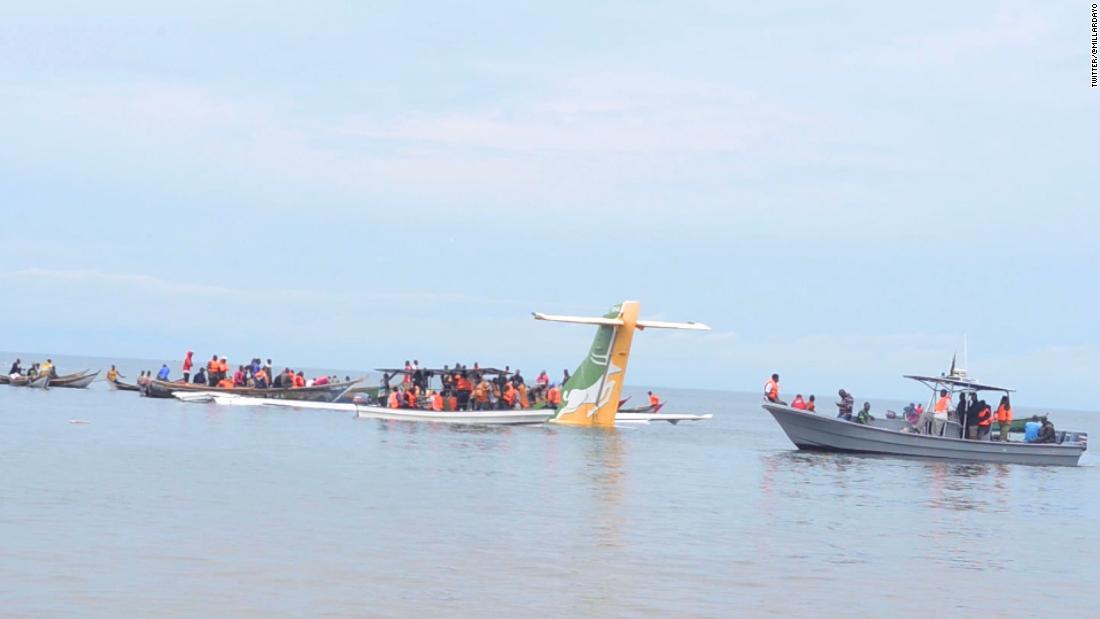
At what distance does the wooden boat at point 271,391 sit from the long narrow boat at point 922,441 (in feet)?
76.5

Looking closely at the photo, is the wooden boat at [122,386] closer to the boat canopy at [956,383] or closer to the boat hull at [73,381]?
the boat hull at [73,381]

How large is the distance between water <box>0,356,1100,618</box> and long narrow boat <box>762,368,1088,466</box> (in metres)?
0.59

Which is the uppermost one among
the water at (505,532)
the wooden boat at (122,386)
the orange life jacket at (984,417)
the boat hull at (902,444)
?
the orange life jacket at (984,417)

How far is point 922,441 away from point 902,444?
52 cm

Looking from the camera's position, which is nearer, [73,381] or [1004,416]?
[1004,416]

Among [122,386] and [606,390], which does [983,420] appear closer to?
[606,390]

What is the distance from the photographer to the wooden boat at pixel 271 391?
53375mm

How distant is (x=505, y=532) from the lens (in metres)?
18.9

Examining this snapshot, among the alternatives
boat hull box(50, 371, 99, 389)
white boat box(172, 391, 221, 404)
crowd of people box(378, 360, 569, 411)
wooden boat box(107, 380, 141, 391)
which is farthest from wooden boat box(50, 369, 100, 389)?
crowd of people box(378, 360, 569, 411)

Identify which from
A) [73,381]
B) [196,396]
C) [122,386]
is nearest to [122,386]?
[122,386]

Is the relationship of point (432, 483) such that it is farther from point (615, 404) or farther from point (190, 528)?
point (615, 404)

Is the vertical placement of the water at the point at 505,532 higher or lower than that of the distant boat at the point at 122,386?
lower

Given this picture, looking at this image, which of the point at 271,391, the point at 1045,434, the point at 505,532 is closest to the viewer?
the point at 505,532

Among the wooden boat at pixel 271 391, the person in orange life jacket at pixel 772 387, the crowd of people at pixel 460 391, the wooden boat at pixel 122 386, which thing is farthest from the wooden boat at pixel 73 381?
the person in orange life jacket at pixel 772 387
